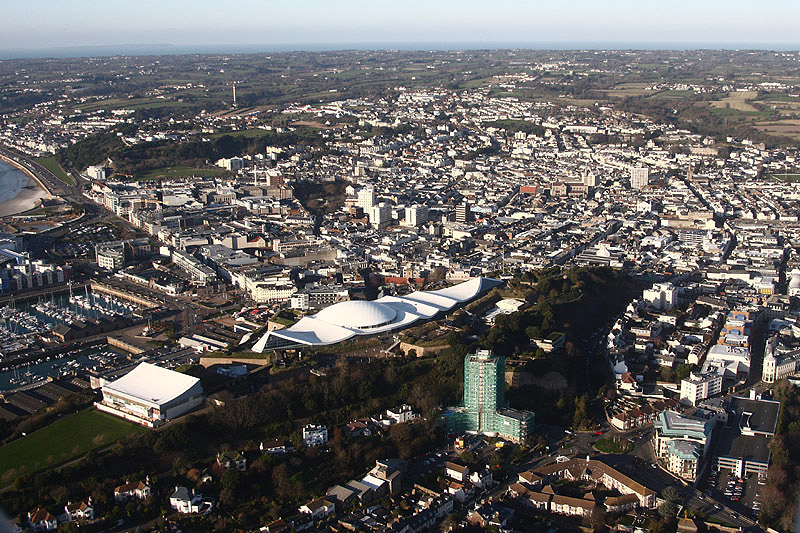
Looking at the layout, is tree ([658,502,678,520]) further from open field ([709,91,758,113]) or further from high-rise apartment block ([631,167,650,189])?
open field ([709,91,758,113])

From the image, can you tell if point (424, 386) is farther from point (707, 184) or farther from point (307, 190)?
point (707, 184)

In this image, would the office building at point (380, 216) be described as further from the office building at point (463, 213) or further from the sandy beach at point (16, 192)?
the sandy beach at point (16, 192)

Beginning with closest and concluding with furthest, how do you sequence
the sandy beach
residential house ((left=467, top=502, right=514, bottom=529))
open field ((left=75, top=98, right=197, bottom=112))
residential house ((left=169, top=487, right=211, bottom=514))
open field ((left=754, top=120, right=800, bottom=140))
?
1. residential house ((left=467, top=502, right=514, bottom=529))
2. residential house ((left=169, top=487, right=211, bottom=514))
3. the sandy beach
4. open field ((left=754, top=120, right=800, bottom=140))
5. open field ((left=75, top=98, right=197, bottom=112))

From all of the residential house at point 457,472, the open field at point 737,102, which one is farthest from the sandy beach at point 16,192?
the open field at point 737,102

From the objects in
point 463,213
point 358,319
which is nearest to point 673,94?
point 463,213

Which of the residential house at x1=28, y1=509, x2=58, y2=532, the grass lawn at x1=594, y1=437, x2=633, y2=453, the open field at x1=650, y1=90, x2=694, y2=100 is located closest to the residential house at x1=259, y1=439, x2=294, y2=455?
the residential house at x1=28, y1=509, x2=58, y2=532

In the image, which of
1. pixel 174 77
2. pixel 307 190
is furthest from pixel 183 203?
pixel 174 77

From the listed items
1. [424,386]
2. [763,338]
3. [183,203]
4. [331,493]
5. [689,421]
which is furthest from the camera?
[183,203]
